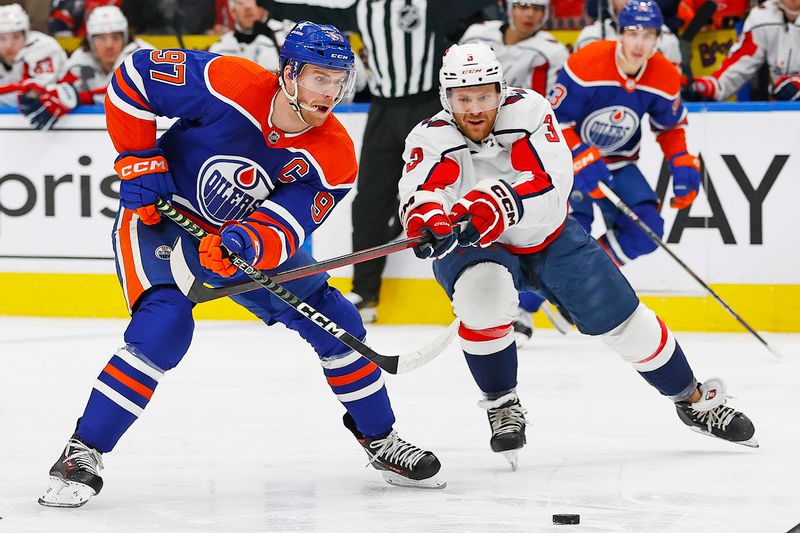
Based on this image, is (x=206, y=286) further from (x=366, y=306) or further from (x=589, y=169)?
(x=366, y=306)

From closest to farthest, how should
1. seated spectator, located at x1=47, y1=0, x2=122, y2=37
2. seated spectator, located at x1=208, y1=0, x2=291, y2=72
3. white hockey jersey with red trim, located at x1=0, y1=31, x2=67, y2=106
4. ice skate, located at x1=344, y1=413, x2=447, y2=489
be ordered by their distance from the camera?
1. ice skate, located at x1=344, y1=413, x2=447, y2=489
2. seated spectator, located at x1=208, y1=0, x2=291, y2=72
3. white hockey jersey with red trim, located at x1=0, y1=31, x2=67, y2=106
4. seated spectator, located at x1=47, y1=0, x2=122, y2=37

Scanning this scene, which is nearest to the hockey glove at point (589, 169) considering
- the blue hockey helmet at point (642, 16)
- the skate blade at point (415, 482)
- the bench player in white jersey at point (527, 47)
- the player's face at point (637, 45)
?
the player's face at point (637, 45)

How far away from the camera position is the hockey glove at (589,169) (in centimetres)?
511

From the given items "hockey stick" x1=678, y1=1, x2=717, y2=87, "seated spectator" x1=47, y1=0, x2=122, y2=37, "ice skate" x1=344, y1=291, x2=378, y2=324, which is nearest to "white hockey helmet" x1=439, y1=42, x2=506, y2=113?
"ice skate" x1=344, y1=291, x2=378, y2=324

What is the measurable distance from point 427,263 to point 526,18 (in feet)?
3.81

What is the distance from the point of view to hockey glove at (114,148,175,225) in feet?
9.55

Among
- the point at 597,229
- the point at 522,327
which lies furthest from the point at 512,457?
the point at 597,229

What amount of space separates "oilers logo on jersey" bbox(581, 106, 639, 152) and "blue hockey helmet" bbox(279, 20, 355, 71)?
2.47 m

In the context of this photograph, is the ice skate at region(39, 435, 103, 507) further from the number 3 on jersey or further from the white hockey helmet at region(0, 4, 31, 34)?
the white hockey helmet at region(0, 4, 31, 34)

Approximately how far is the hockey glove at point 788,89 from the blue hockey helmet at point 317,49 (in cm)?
325

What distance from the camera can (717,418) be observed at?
3443mm

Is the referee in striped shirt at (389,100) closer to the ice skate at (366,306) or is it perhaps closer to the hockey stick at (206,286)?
the ice skate at (366,306)

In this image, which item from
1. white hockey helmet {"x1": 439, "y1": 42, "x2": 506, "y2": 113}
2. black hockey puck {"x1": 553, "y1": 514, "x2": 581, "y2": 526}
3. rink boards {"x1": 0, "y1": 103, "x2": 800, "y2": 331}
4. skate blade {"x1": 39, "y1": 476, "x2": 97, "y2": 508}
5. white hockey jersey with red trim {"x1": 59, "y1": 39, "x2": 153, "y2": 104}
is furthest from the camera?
white hockey jersey with red trim {"x1": 59, "y1": 39, "x2": 153, "y2": 104}

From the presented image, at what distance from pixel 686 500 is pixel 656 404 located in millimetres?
1172
